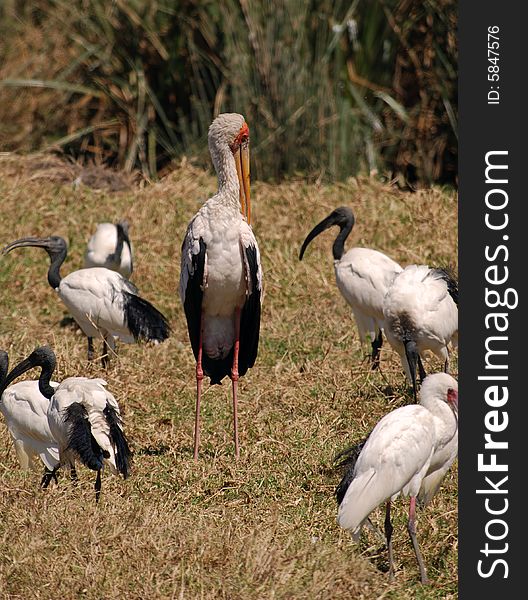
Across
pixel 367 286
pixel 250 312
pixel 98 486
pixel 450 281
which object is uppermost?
pixel 367 286

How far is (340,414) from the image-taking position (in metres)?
6.50

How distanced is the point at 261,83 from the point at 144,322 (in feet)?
13.3

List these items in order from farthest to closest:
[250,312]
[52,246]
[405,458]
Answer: [52,246], [250,312], [405,458]

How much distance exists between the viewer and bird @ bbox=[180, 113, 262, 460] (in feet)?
19.9

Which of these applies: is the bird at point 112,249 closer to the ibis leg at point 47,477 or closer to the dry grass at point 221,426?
the dry grass at point 221,426

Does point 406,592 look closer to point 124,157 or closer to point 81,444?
point 81,444

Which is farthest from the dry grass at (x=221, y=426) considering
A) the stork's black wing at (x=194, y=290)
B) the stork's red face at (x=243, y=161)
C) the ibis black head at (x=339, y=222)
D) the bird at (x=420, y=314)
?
the stork's red face at (x=243, y=161)

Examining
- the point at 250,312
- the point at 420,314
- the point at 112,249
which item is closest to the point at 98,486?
the point at 250,312

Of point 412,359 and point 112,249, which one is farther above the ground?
point 112,249

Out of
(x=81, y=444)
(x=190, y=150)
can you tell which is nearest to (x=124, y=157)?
(x=190, y=150)

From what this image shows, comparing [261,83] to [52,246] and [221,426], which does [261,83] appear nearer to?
[52,246]

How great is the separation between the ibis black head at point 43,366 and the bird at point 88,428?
26 cm

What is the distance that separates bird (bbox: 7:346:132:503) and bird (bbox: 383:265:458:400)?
2004 mm

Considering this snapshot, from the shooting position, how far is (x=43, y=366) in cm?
597
